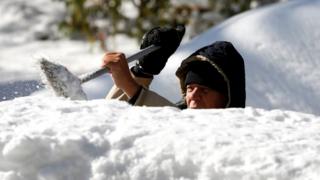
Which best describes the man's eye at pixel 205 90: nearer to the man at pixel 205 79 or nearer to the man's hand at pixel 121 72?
the man at pixel 205 79

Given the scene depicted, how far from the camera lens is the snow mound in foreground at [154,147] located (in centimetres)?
167

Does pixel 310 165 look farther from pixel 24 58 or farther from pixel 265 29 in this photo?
pixel 24 58

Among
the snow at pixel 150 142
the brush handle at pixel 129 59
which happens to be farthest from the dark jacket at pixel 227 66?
the snow at pixel 150 142

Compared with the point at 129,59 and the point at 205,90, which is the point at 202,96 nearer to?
the point at 205,90

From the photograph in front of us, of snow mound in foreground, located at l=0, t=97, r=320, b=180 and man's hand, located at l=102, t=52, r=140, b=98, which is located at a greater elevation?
man's hand, located at l=102, t=52, r=140, b=98

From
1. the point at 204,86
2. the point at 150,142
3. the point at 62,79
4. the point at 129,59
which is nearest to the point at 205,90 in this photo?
the point at 204,86

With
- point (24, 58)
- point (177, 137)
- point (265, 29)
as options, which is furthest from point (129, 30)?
point (177, 137)

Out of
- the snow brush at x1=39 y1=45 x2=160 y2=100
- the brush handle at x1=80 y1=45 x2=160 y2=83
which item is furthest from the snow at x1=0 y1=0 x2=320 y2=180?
the brush handle at x1=80 y1=45 x2=160 y2=83

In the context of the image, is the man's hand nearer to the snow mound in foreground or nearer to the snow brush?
the snow brush

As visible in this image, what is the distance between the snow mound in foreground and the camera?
5.47 feet

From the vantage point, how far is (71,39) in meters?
14.5

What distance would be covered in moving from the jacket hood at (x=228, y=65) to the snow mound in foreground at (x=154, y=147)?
675 millimetres

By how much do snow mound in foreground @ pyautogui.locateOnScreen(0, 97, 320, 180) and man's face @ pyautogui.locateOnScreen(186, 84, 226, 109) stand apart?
2.16ft

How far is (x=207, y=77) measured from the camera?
8.39 ft
